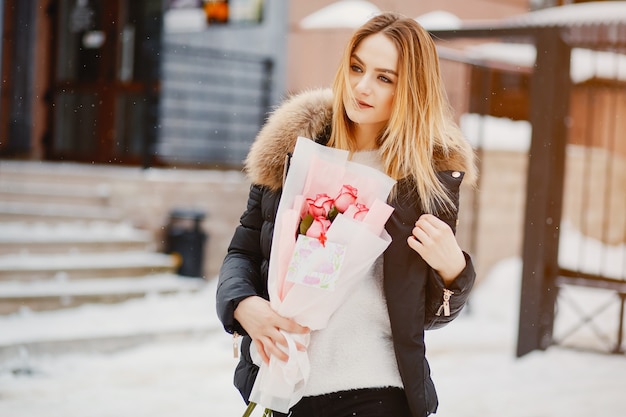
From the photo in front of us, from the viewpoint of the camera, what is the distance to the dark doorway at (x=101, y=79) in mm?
10453

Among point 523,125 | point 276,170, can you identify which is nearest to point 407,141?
point 276,170

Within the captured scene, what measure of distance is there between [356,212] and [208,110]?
8.43 metres

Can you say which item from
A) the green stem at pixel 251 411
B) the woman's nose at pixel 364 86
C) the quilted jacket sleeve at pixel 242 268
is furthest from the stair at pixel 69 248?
the woman's nose at pixel 364 86

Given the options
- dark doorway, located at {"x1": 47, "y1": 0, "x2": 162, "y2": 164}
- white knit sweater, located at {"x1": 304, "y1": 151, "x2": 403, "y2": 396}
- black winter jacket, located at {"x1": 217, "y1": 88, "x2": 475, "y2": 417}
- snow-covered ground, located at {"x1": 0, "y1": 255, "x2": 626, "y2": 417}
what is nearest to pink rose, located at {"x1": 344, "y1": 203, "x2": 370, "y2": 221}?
black winter jacket, located at {"x1": 217, "y1": 88, "x2": 475, "y2": 417}

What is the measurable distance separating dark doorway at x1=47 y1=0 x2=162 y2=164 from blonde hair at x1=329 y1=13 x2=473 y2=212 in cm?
866

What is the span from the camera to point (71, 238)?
7.24 meters

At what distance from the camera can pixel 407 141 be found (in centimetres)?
194

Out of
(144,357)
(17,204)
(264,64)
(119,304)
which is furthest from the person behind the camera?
(264,64)

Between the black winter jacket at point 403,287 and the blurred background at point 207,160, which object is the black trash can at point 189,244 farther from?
the black winter jacket at point 403,287

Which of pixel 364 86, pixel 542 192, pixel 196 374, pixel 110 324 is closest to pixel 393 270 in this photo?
pixel 364 86

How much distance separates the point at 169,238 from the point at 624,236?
638 centimetres

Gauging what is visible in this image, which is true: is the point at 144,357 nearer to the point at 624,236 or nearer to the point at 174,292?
the point at 174,292

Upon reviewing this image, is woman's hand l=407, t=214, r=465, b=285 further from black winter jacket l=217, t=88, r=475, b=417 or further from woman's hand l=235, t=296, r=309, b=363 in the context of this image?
woman's hand l=235, t=296, r=309, b=363

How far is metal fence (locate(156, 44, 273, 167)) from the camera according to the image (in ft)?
32.6
